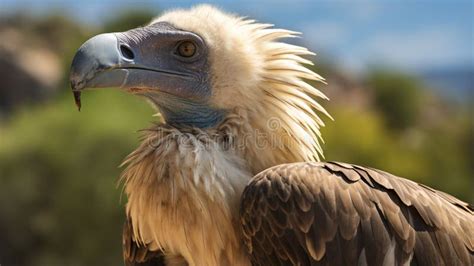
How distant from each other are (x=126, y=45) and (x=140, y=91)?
26 centimetres

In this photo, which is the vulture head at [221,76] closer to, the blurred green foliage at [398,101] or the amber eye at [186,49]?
the amber eye at [186,49]

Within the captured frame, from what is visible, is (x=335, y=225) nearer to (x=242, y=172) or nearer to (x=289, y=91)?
(x=242, y=172)

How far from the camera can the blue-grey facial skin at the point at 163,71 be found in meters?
3.70

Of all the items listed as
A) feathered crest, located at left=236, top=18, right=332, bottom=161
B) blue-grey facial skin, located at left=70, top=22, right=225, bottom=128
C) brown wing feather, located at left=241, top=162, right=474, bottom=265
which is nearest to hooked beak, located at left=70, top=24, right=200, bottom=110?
blue-grey facial skin, located at left=70, top=22, right=225, bottom=128

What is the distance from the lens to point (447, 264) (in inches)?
147

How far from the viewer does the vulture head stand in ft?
13.0

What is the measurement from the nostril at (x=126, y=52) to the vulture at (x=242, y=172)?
0.01 meters

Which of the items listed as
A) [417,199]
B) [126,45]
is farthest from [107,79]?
[417,199]

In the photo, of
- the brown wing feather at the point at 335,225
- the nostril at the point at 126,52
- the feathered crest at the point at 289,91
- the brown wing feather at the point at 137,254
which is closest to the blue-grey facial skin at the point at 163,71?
the nostril at the point at 126,52

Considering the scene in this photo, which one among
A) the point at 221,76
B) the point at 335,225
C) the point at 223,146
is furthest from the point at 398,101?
the point at 335,225

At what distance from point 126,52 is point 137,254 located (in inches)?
45.5

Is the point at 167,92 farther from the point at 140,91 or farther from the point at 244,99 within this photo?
the point at 244,99

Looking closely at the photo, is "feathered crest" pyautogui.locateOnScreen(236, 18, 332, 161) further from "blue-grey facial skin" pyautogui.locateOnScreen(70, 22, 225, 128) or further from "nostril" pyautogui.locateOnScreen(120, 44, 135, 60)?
"nostril" pyautogui.locateOnScreen(120, 44, 135, 60)

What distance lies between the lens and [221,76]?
4.03 m
